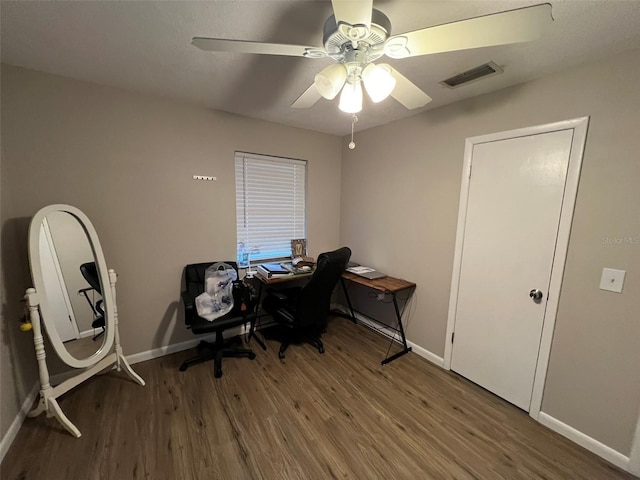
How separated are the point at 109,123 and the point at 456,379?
3640mm

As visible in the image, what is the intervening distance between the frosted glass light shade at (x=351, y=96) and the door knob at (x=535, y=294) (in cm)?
178

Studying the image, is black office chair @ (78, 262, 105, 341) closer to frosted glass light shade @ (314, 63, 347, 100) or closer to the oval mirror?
the oval mirror

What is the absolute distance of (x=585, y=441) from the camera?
1.62 metres

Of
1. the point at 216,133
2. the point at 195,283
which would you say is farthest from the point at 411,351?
the point at 216,133

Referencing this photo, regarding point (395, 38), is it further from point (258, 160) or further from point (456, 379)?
point (456, 379)

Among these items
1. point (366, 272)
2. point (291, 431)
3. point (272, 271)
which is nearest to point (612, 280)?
point (366, 272)

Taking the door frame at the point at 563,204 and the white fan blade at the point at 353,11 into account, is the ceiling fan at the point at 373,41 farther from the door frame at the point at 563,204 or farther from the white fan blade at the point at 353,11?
the door frame at the point at 563,204

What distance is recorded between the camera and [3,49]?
59.8 inches

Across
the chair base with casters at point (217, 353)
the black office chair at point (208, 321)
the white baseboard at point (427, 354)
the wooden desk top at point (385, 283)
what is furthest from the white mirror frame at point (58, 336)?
the white baseboard at point (427, 354)

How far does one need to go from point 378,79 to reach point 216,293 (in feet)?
7.01

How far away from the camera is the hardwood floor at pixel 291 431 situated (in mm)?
1457

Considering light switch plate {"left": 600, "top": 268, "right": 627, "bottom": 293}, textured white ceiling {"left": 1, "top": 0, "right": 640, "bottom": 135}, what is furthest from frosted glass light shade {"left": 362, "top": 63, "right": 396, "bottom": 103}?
light switch plate {"left": 600, "top": 268, "right": 627, "bottom": 293}

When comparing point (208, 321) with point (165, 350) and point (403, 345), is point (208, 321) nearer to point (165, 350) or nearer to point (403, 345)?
point (165, 350)

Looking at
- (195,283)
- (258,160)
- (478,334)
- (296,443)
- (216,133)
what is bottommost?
(296,443)
